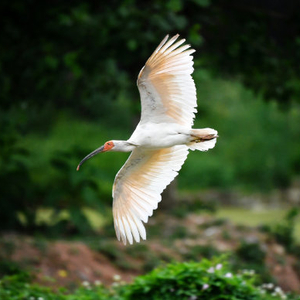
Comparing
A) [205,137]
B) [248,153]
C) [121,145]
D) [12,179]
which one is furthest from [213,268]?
[248,153]

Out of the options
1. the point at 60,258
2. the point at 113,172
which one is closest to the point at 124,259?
the point at 60,258

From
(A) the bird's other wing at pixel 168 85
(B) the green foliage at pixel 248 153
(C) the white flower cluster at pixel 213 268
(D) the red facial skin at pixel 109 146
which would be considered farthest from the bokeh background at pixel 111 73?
(B) the green foliage at pixel 248 153

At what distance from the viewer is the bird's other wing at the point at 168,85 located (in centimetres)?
533

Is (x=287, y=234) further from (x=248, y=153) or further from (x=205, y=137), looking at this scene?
(x=248, y=153)

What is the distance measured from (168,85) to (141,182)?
92 centimetres

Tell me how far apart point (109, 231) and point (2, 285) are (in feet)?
12.7

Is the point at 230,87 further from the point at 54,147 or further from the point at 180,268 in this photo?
the point at 180,268

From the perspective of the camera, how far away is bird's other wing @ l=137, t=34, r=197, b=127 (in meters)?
5.33

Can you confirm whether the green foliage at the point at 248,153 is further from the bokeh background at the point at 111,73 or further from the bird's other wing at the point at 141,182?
the bird's other wing at the point at 141,182

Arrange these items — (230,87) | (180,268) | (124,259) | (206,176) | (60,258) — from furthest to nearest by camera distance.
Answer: (230,87), (206,176), (124,259), (60,258), (180,268)

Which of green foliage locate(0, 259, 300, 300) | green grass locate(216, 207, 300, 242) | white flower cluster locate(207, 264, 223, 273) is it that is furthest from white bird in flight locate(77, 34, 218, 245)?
green grass locate(216, 207, 300, 242)

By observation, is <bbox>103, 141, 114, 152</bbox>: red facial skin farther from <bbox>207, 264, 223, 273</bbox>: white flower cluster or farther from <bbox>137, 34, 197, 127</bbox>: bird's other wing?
<bbox>207, 264, 223, 273</bbox>: white flower cluster

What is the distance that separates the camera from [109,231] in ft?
31.4

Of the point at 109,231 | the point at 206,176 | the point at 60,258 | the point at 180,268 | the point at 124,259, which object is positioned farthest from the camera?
the point at 206,176
